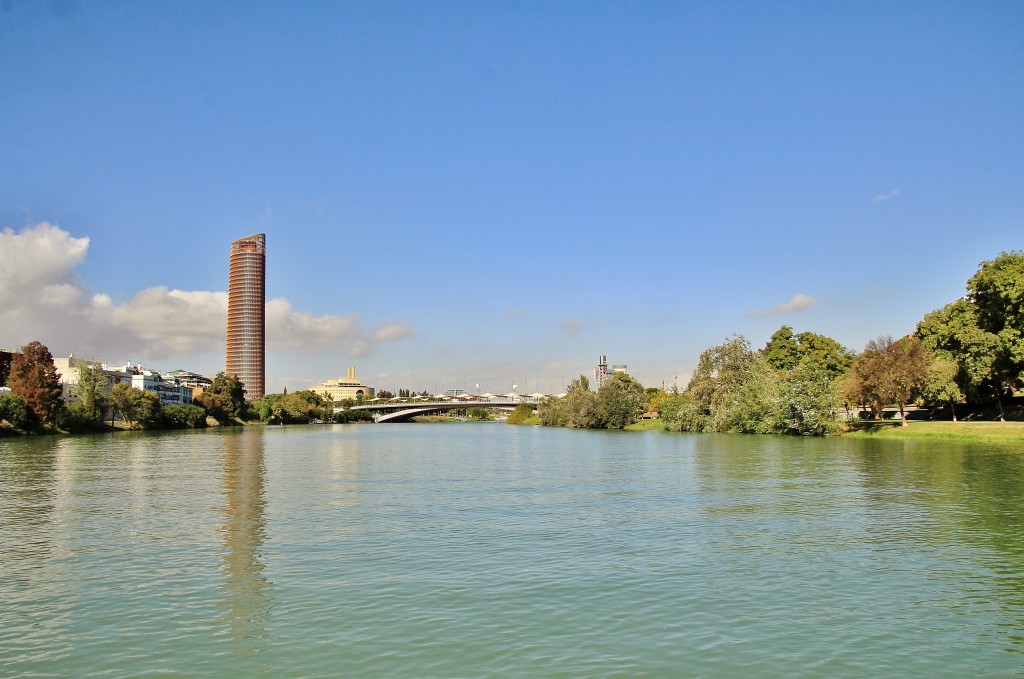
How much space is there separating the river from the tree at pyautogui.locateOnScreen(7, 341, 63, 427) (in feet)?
246

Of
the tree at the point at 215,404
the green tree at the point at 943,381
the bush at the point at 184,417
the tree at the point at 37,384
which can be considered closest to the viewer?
the green tree at the point at 943,381

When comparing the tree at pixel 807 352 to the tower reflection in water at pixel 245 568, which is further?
the tree at pixel 807 352

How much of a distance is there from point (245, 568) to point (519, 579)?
8000 mm

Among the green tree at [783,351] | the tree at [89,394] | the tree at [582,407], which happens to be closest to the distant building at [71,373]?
the tree at [89,394]

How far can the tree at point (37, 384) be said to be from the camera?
359ft

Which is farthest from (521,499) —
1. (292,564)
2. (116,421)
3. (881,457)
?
(116,421)

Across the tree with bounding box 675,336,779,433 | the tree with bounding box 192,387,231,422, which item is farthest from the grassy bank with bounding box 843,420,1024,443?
the tree with bounding box 192,387,231,422

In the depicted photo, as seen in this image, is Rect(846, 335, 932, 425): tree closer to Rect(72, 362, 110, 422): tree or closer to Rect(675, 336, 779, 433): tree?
Rect(675, 336, 779, 433): tree

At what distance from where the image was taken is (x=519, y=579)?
21.2m

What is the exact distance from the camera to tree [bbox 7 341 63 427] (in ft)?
359

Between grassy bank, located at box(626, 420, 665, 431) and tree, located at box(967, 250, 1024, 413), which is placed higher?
tree, located at box(967, 250, 1024, 413)

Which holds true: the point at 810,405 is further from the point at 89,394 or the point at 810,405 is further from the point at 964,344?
the point at 89,394

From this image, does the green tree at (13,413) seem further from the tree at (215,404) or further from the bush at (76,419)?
the tree at (215,404)

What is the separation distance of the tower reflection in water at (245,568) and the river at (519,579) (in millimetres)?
95
